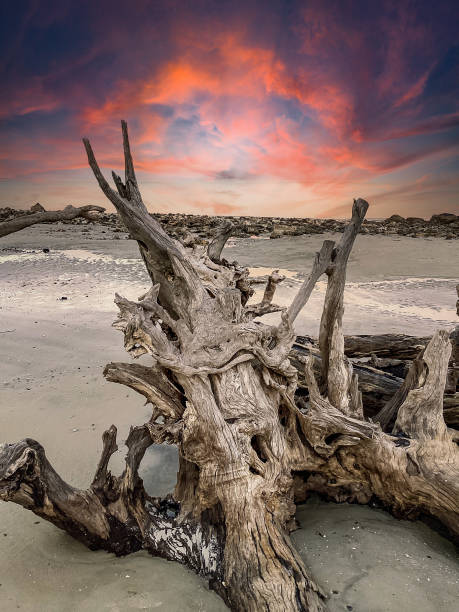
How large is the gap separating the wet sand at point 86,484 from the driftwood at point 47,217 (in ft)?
5.62

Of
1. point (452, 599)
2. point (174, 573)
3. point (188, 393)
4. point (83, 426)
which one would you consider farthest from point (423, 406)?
point (83, 426)

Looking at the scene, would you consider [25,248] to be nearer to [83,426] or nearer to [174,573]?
[83,426]

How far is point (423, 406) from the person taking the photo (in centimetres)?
242

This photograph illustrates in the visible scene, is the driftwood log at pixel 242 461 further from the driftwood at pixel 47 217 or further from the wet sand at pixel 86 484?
the driftwood at pixel 47 217

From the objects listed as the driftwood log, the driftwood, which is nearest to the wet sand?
the driftwood log

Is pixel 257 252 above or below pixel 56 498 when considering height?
above

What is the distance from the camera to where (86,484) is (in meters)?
2.88

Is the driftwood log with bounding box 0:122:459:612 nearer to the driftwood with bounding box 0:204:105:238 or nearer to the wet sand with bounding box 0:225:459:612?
the wet sand with bounding box 0:225:459:612

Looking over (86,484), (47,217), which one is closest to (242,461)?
(86,484)

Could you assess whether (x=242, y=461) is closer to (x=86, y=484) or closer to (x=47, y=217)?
(x=86, y=484)

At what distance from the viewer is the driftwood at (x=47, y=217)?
2354 millimetres

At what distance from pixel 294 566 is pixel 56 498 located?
118 cm

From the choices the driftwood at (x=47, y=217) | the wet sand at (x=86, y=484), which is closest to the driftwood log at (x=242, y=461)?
the wet sand at (x=86, y=484)

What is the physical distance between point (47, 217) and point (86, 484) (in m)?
1.85
